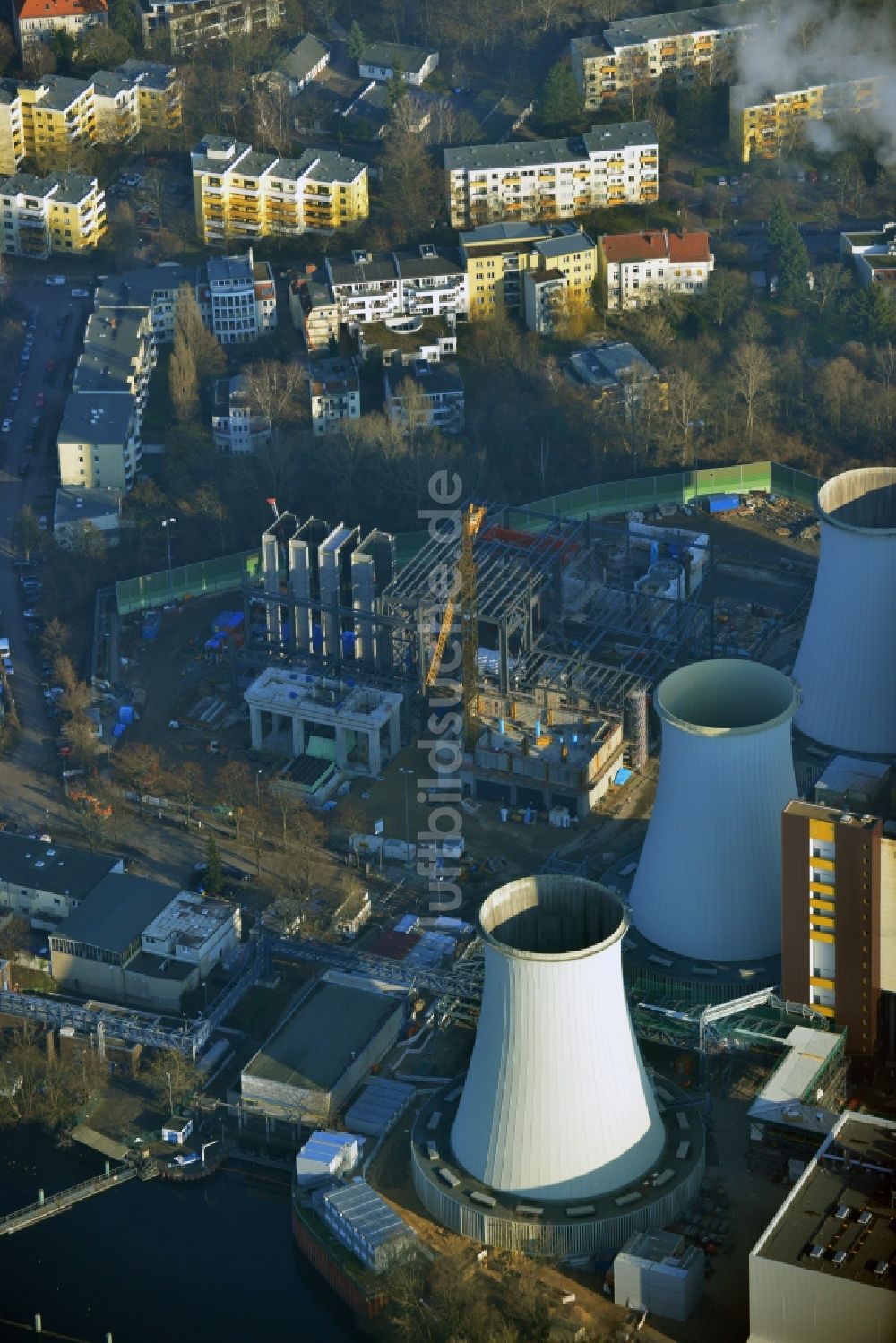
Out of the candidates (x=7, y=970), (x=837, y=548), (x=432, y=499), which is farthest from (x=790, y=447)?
(x=7, y=970)

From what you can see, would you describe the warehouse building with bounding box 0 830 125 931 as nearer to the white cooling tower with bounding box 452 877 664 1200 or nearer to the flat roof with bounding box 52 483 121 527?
the white cooling tower with bounding box 452 877 664 1200

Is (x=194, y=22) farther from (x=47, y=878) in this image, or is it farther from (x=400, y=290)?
(x=47, y=878)

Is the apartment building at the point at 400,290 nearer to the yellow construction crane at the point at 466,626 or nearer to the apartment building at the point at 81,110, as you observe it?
the apartment building at the point at 81,110

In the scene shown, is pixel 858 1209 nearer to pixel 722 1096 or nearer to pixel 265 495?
pixel 722 1096

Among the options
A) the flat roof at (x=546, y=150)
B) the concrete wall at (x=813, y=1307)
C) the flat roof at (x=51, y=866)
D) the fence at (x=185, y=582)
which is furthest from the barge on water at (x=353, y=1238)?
the flat roof at (x=546, y=150)

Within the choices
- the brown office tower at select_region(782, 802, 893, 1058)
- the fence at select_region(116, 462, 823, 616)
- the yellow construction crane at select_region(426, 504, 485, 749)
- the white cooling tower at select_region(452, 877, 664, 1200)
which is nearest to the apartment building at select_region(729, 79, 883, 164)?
the fence at select_region(116, 462, 823, 616)

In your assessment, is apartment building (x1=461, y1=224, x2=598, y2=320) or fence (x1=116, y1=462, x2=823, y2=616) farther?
apartment building (x1=461, y1=224, x2=598, y2=320)
